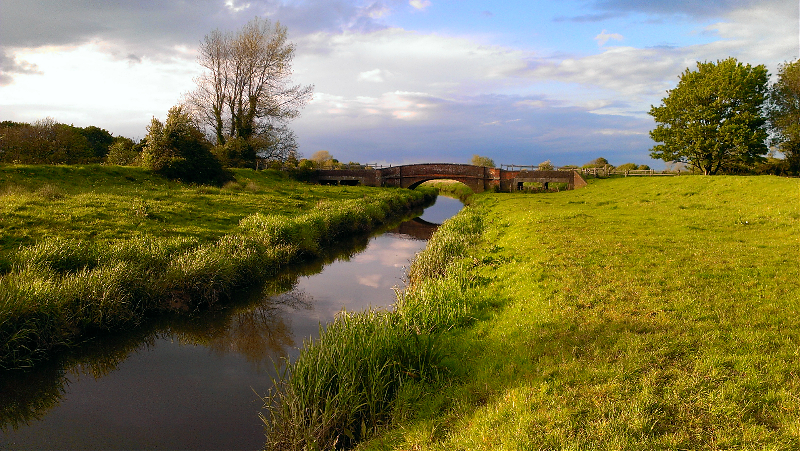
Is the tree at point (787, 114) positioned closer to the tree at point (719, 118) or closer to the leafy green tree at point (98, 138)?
the tree at point (719, 118)

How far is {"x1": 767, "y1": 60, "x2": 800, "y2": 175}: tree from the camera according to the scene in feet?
143

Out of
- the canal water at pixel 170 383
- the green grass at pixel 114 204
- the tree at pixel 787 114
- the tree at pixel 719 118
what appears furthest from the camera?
the tree at pixel 787 114

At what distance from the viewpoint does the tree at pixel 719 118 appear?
40000mm

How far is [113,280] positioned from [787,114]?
6115 centimetres

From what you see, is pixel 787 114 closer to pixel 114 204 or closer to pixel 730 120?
pixel 730 120

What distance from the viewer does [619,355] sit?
22.0ft

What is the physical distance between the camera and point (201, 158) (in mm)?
33031

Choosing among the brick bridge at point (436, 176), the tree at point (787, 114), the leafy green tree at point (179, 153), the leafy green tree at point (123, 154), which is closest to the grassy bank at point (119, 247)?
the leafy green tree at point (179, 153)

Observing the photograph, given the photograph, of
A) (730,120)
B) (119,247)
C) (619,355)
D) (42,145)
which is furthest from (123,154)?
(730,120)

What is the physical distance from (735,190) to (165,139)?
133 ft

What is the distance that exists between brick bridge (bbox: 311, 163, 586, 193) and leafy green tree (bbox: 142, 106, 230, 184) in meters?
22.3

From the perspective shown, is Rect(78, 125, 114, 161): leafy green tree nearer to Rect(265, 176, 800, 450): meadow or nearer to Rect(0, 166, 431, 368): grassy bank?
Rect(0, 166, 431, 368): grassy bank

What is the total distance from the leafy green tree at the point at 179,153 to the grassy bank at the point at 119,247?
2.95 metres

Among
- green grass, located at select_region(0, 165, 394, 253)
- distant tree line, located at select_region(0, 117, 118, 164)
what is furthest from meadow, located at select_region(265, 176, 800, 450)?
distant tree line, located at select_region(0, 117, 118, 164)
